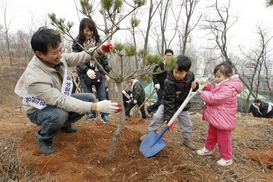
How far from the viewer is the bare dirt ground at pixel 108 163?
167 cm

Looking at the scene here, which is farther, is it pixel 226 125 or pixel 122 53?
pixel 226 125

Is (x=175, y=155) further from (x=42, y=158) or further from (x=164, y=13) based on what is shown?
(x=164, y=13)

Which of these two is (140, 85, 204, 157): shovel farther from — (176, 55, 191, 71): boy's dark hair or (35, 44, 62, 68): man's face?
(35, 44, 62, 68): man's face

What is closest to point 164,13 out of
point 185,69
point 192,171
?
point 185,69

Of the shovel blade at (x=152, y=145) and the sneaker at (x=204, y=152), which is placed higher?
the shovel blade at (x=152, y=145)

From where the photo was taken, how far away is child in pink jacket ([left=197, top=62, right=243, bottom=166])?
205 centimetres

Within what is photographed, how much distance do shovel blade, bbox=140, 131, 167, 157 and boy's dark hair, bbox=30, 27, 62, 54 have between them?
49.8 inches

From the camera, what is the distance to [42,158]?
1.83 meters

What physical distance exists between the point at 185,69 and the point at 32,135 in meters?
1.74

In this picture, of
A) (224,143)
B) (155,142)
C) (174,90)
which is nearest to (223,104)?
(224,143)

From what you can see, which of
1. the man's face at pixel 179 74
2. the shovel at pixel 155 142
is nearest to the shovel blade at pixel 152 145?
the shovel at pixel 155 142

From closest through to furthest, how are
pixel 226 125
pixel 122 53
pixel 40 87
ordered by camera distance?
pixel 122 53 < pixel 40 87 < pixel 226 125

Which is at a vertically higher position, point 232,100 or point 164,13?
point 164,13

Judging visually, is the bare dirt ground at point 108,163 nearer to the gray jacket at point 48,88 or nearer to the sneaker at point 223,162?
the sneaker at point 223,162
